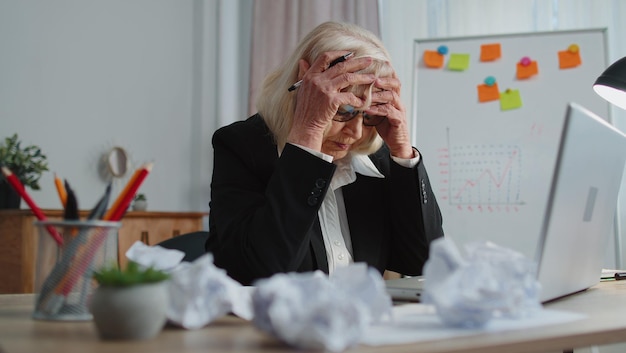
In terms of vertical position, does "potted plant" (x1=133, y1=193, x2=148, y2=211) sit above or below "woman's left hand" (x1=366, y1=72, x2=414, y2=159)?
below

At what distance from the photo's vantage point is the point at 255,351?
572mm

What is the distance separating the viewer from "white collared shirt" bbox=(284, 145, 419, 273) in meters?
1.39

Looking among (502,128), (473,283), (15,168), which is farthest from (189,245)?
(502,128)

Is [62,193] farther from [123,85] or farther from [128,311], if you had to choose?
[123,85]

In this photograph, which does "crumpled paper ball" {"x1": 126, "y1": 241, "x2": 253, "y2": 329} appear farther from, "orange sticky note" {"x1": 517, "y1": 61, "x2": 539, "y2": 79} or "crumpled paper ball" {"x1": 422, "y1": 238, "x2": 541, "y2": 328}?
"orange sticky note" {"x1": 517, "y1": 61, "x2": 539, "y2": 79}

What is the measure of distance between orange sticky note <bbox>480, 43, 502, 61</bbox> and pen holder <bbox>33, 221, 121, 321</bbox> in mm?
2111

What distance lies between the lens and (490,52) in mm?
2584

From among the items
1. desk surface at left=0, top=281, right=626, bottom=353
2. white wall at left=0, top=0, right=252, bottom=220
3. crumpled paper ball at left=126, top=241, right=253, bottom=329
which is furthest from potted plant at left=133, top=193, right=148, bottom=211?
crumpled paper ball at left=126, top=241, right=253, bottom=329

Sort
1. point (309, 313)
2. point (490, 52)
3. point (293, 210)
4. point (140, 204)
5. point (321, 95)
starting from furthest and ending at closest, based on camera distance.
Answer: point (140, 204)
point (490, 52)
point (321, 95)
point (293, 210)
point (309, 313)

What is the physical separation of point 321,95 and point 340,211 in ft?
0.98

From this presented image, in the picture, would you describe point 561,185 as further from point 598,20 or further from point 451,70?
point 598,20

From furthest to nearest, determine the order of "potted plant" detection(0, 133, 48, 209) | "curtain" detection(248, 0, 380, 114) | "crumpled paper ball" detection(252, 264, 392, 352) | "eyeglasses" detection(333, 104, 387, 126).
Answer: "curtain" detection(248, 0, 380, 114) → "potted plant" detection(0, 133, 48, 209) → "eyeglasses" detection(333, 104, 387, 126) → "crumpled paper ball" detection(252, 264, 392, 352)

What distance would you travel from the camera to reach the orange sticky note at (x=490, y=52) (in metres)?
2.57

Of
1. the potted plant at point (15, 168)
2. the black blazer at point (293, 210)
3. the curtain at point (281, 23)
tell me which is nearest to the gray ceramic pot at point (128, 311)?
the black blazer at point (293, 210)
